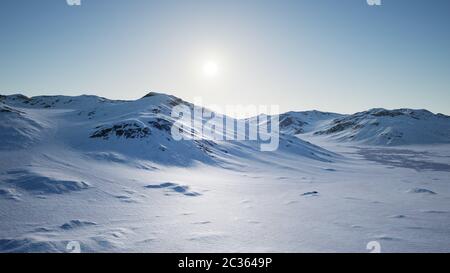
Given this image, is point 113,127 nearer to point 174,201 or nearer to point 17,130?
point 17,130

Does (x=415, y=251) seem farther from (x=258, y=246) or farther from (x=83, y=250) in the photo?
(x=83, y=250)

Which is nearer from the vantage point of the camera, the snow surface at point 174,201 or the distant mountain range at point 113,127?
the snow surface at point 174,201

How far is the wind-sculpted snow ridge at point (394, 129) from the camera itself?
14388 cm

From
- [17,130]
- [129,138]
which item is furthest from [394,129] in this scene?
[17,130]

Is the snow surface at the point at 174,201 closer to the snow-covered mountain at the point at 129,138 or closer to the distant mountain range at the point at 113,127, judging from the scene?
the snow-covered mountain at the point at 129,138

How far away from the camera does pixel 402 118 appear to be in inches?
6983

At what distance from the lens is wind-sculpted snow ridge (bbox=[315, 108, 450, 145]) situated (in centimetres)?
14388

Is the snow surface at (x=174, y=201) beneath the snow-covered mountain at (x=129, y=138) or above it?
beneath

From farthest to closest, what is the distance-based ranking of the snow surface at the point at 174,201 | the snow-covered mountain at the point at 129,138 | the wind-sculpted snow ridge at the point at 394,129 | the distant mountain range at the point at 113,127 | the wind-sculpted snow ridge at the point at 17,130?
the wind-sculpted snow ridge at the point at 394,129
the distant mountain range at the point at 113,127
the snow-covered mountain at the point at 129,138
the wind-sculpted snow ridge at the point at 17,130
the snow surface at the point at 174,201

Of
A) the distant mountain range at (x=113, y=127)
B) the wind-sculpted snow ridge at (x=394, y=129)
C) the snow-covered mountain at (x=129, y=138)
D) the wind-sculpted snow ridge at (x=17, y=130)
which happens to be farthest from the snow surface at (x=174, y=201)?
the wind-sculpted snow ridge at (x=394, y=129)

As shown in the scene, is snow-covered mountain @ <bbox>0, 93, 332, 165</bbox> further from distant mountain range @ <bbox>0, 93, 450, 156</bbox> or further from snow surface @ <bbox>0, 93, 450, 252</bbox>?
snow surface @ <bbox>0, 93, 450, 252</bbox>

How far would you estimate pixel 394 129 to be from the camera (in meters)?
154

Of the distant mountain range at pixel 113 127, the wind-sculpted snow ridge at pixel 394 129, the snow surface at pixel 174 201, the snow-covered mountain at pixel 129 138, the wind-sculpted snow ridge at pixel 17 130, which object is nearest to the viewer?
the snow surface at pixel 174 201

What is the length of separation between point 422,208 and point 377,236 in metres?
9.55
